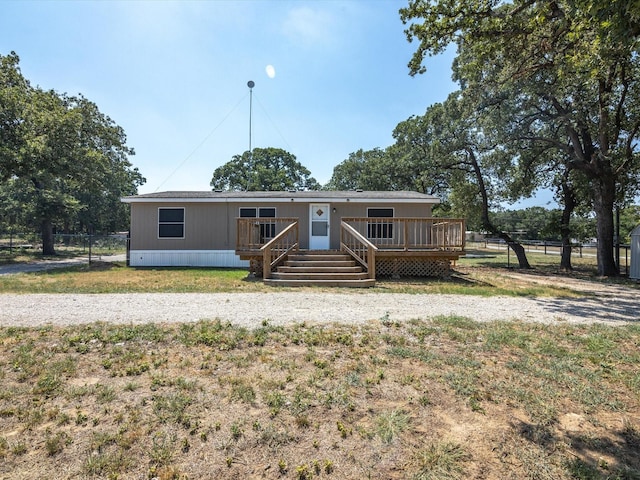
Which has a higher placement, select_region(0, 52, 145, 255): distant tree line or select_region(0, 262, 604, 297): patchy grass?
select_region(0, 52, 145, 255): distant tree line

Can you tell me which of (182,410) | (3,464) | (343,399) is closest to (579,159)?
(343,399)

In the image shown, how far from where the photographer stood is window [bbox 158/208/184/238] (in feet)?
43.8

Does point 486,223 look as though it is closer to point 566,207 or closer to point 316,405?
point 566,207

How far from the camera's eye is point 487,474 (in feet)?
6.50

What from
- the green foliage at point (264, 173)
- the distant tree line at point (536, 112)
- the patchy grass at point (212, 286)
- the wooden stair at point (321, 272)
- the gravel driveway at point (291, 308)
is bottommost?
the gravel driveway at point (291, 308)

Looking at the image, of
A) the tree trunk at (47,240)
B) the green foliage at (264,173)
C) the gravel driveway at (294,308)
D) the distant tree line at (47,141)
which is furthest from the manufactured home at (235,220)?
the green foliage at (264,173)

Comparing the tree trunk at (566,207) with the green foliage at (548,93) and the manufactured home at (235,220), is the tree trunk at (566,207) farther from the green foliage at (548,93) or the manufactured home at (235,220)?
the manufactured home at (235,220)

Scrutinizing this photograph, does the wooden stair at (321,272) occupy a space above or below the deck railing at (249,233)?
below

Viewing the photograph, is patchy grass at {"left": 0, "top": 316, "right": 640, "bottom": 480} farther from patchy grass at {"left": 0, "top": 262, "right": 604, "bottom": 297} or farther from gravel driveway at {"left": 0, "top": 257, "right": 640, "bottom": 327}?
patchy grass at {"left": 0, "top": 262, "right": 604, "bottom": 297}

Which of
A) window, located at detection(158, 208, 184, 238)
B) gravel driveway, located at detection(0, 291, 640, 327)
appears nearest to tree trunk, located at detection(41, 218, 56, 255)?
window, located at detection(158, 208, 184, 238)

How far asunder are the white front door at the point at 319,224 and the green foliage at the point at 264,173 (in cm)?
2340

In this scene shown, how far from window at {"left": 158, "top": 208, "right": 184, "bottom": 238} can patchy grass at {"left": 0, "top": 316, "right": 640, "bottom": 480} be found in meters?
9.40

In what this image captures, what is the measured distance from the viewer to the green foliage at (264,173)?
36.7 metres

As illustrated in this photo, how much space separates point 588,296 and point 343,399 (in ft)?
25.9
